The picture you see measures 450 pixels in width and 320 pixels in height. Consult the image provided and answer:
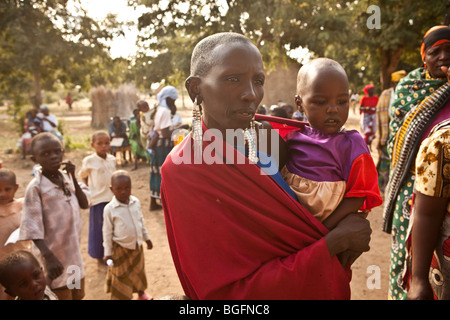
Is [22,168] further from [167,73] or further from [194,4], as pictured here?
[194,4]

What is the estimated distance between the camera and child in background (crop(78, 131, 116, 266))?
4.29 metres

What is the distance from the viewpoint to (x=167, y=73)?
10352mm

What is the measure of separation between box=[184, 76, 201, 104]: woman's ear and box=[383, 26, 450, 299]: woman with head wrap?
1488 millimetres

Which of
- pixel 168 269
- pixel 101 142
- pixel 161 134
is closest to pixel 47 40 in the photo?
pixel 161 134

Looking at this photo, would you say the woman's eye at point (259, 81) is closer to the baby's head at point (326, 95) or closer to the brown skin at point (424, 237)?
the baby's head at point (326, 95)

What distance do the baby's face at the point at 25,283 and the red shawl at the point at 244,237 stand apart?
1.40m

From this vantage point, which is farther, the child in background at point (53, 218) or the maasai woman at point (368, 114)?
the maasai woman at point (368, 114)

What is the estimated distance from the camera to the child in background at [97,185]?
4293mm

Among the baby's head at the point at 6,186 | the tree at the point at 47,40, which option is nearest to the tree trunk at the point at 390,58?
the baby's head at the point at 6,186

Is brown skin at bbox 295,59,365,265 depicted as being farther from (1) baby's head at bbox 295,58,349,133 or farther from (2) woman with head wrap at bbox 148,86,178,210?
(2) woman with head wrap at bbox 148,86,178,210

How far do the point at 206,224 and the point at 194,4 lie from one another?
768 centimetres

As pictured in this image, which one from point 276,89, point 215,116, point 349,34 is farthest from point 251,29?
point 215,116

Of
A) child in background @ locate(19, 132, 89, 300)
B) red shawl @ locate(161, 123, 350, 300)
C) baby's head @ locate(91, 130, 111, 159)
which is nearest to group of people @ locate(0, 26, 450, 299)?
red shawl @ locate(161, 123, 350, 300)

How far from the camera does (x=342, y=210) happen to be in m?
1.33
